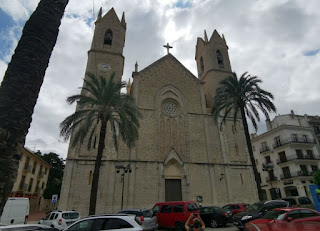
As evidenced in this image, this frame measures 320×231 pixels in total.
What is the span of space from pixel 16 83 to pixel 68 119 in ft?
39.6

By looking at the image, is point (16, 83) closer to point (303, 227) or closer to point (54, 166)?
point (303, 227)

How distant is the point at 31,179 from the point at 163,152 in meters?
23.3

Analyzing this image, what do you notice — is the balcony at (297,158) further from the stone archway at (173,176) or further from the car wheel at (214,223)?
the car wheel at (214,223)

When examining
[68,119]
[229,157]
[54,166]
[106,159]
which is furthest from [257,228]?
[54,166]

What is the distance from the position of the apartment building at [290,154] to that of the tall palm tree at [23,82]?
30432mm

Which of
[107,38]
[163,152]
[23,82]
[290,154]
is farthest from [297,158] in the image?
[23,82]

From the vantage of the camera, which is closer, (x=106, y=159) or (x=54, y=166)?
(x=106, y=159)

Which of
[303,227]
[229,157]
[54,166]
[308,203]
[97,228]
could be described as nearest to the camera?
[303,227]

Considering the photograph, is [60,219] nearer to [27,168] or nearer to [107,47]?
[107,47]

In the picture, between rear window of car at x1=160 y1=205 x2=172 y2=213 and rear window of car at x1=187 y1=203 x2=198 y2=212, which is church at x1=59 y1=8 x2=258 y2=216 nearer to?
rear window of car at x1=160 y1=205 x2=172 y2=213

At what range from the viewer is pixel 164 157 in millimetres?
21188

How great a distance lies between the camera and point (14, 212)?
1288 cm

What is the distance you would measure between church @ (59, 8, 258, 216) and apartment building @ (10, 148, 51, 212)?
13.8 m

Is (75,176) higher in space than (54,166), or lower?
lower
